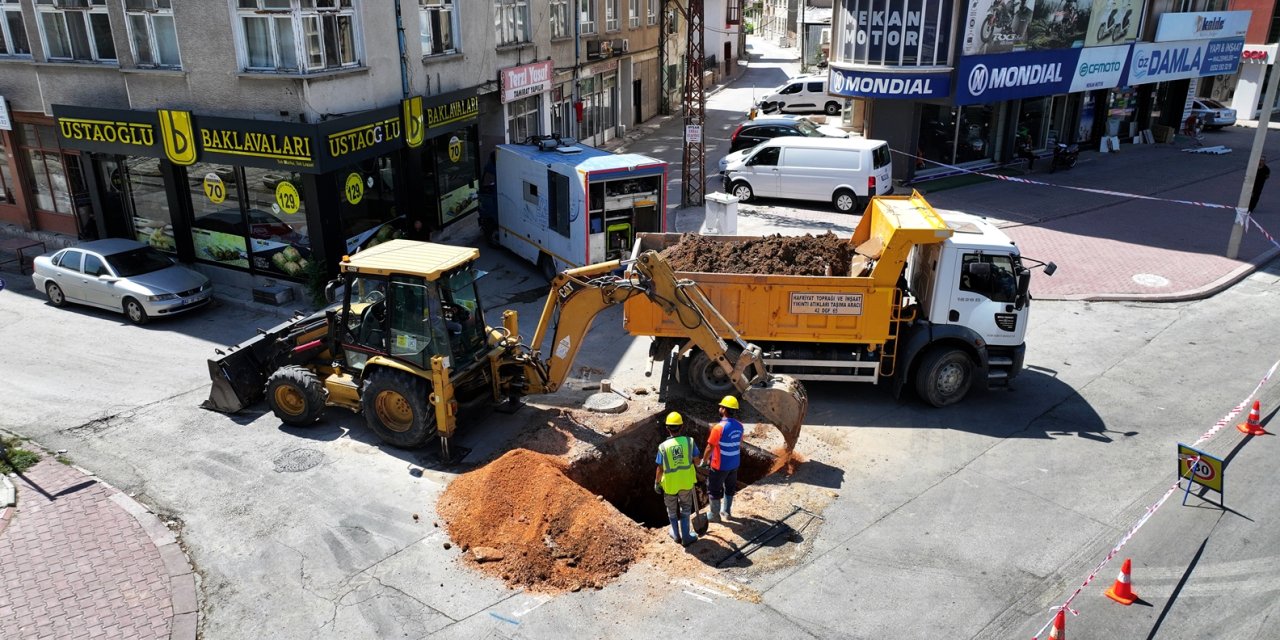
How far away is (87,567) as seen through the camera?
32.0 ft

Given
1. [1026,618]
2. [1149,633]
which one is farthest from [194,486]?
[1149,633]

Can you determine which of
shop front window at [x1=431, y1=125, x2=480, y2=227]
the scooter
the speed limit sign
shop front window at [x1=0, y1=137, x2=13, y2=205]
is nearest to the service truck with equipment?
shop front window at [x1=431, y1=125, x2=480, y2=227]

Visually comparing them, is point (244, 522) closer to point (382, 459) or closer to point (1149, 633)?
point (382, 459)

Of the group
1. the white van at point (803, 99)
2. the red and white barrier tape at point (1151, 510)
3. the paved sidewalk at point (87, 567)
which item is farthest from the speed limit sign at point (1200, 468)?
the white van at point (803, 99)

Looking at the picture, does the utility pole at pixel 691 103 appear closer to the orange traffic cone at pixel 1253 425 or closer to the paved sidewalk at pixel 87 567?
the orange traffic cone at pixel 1253 425

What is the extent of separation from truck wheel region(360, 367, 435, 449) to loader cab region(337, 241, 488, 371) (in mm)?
266

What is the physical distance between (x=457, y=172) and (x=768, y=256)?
11.4 meters

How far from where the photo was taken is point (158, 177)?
754 inches

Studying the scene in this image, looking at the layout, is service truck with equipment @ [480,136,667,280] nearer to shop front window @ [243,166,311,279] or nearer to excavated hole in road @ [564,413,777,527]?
shop front window @ [243,166,311,279]

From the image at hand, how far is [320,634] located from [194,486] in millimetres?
3770

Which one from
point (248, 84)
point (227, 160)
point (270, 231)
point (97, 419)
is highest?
point (248, 84)

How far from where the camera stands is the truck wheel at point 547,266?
18.9 meters

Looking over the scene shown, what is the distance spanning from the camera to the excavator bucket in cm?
1141

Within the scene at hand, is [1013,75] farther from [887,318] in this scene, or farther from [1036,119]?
[887,318]
